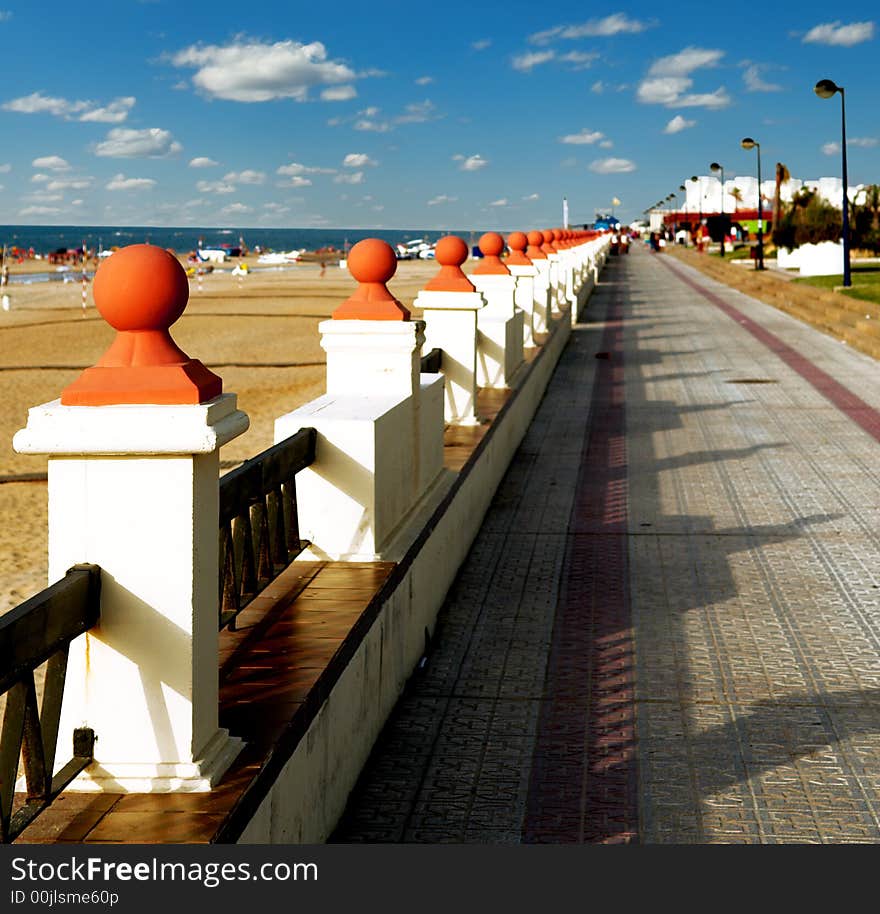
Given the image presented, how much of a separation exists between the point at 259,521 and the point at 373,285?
200cm

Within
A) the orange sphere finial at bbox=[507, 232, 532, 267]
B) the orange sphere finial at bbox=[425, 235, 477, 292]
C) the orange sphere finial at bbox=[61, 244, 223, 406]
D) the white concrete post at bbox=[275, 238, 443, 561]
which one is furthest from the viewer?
the orange sphere finial at bbox=[507, 232, 532, 267]

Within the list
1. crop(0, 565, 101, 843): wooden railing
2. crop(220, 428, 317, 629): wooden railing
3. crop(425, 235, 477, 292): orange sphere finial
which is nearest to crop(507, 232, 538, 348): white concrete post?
crop(425, 235, 477, 292): orange sphere finial

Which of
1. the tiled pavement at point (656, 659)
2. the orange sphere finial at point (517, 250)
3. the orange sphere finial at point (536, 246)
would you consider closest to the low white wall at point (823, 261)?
the orange sphere finial at point (536, 246)

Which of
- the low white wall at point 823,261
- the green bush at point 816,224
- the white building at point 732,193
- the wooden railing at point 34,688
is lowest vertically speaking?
the wooden railing at point 34,688

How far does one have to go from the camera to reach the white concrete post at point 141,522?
3.06 meters

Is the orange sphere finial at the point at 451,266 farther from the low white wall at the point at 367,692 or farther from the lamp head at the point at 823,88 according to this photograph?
the lamp head at the point at 823,88

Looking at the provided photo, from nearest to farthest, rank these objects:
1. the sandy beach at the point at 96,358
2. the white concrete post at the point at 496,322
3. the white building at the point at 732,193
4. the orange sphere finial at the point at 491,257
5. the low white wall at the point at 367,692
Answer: the low white wall at the point at 367,692 < the sandy beach at the point at 96,358 < the white concrete post at the point at 496,322 < the orange sphere finial at the point at 491,257 < the white building at the point at 732,193

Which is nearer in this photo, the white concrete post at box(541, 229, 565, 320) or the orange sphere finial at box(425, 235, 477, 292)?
the orange sphere finial at box(425, 235, 477, 292)

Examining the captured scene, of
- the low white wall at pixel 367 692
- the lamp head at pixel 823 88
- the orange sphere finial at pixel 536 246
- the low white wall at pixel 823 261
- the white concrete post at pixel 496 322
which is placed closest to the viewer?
the low white wall at pixel 367 692

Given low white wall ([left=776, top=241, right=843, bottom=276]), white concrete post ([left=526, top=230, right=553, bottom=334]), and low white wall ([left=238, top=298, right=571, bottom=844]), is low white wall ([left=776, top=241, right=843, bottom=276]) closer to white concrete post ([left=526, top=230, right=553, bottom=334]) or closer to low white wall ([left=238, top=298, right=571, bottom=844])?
white concrete post ([left=526, top=230, right=553, bottom=334])

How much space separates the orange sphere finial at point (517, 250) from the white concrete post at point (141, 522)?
14.3 m

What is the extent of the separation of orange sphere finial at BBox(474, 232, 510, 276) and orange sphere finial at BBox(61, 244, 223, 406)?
999cm

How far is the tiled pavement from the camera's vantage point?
4465mm

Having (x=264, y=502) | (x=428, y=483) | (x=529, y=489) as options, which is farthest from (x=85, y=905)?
(x=529, y=489)
